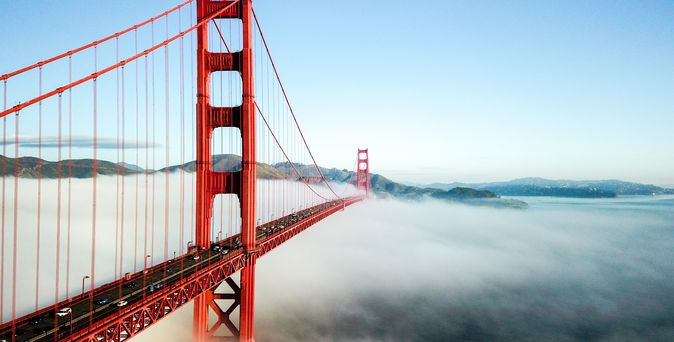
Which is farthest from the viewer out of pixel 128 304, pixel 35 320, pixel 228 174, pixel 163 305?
pixel 228 174

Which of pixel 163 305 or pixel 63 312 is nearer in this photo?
pixel 63 312

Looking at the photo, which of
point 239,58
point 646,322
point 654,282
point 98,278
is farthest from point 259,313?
point 654,282

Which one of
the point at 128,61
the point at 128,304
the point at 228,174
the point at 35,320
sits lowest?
the point at 35,320

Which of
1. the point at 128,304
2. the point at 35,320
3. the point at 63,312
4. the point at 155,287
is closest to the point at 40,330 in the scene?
the point at 63,312

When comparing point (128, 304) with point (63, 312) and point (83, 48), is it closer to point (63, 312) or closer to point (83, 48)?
point (63, 312)

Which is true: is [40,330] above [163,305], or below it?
below

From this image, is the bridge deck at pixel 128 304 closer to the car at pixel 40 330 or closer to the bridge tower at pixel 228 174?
the car at pixel 40 330

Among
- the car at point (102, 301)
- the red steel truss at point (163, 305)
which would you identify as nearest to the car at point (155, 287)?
the red steel truss at point (163, 305)
